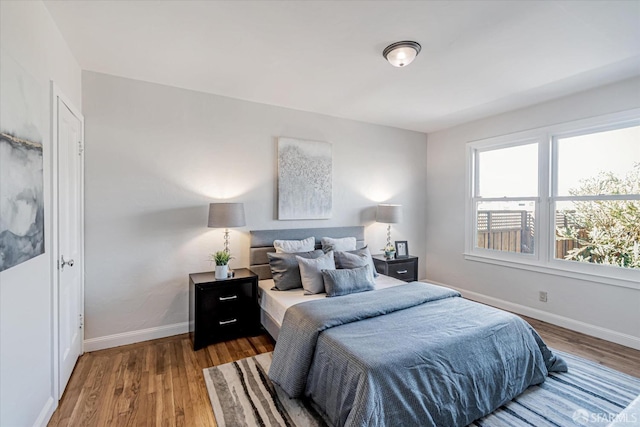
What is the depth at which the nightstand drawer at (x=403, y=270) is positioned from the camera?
3951mm

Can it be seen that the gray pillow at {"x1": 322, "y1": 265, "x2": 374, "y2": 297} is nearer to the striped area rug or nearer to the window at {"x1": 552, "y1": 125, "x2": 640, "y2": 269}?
the striped area rug

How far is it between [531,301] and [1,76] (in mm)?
4907

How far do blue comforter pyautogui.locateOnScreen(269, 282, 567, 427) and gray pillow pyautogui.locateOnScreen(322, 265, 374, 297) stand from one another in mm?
285

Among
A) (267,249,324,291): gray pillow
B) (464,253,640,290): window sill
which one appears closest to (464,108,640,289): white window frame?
(464,253,640,290): window sill

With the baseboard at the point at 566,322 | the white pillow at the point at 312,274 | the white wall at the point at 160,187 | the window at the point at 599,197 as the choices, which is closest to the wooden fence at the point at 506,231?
the window at the point at 599,197

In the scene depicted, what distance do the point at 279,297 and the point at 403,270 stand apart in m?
1.95

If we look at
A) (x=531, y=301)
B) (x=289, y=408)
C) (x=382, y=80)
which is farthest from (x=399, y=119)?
(x=289, y=408)

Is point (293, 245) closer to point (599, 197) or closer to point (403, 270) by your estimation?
point (403, 270)

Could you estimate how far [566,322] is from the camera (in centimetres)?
333

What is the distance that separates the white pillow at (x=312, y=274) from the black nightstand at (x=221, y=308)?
1.77 ft

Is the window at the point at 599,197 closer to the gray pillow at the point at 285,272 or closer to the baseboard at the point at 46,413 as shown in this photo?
the gray pillow at the point at 285,272

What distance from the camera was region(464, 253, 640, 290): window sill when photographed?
114 inches

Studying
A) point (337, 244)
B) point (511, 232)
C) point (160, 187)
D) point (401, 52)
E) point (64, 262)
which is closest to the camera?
point (64, 262)

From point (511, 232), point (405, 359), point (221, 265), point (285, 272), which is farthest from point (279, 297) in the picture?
point (511, 232)
